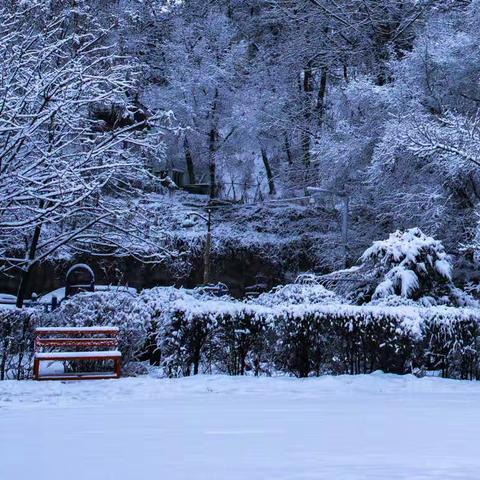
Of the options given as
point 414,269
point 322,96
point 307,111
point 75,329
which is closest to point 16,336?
point 75,329

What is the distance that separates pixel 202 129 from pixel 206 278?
9.88 m

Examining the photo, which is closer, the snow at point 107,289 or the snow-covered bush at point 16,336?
the snow-covered bush at point 16,336

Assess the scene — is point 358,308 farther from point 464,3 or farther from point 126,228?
point 464,3

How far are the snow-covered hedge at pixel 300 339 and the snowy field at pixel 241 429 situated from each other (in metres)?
0.46

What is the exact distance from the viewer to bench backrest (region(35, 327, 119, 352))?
9688mm

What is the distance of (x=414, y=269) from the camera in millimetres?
12000

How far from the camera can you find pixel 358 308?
32.6 ft

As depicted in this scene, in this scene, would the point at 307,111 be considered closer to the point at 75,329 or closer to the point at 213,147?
the point at 213,147

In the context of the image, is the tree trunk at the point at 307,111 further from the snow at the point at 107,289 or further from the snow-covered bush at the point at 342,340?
the snow-covered bush at the point at 342,340

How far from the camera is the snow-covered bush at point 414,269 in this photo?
464 inches

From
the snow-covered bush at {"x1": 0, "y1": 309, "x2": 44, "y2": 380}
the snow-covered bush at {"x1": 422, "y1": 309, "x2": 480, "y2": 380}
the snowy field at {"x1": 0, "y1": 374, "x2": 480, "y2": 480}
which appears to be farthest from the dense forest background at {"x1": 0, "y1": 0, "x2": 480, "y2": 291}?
the snowy field at {"x1": 0, "y1": 374, "x2": 480, "y2": 480}

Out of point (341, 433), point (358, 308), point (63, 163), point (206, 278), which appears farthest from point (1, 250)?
point (206, 278)

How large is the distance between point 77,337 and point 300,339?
12.1ft

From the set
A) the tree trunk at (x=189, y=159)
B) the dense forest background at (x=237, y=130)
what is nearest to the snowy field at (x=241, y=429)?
the dense forest background at (x=237, y=130)
